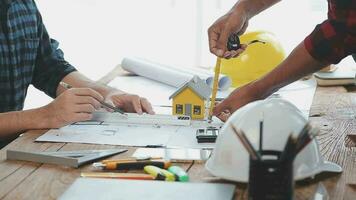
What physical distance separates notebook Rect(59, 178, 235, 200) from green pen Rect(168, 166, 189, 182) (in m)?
0.03

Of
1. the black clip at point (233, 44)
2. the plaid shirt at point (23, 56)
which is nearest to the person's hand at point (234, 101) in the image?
the black clip at point (233, 44)

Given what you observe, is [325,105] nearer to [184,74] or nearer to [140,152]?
[184,74]

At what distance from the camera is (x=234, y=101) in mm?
1587

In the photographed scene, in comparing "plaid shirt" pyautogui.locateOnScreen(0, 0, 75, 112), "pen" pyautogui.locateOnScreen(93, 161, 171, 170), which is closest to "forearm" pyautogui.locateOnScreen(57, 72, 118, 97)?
"plaid shirt" pyautogui.locateOnScreen(0, 0, 75, 112)

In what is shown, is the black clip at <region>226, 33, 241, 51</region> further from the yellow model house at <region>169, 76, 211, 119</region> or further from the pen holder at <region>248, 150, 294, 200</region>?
the pen holder at <region>248, 150, 294, 200</region>

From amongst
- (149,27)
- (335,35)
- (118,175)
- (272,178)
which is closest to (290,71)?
(335,35)

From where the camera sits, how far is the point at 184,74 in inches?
78.2

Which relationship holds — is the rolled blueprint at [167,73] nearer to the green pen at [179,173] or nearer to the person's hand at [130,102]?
the person's hand at [130,102]

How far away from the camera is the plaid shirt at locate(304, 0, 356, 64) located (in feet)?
4.78

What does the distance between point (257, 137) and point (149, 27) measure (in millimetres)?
1909

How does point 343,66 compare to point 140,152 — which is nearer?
point 140,152

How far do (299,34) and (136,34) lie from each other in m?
0.80

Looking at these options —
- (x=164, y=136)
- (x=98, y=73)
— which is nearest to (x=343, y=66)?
(x=164, y=136)

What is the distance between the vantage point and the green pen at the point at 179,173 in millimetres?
1131
